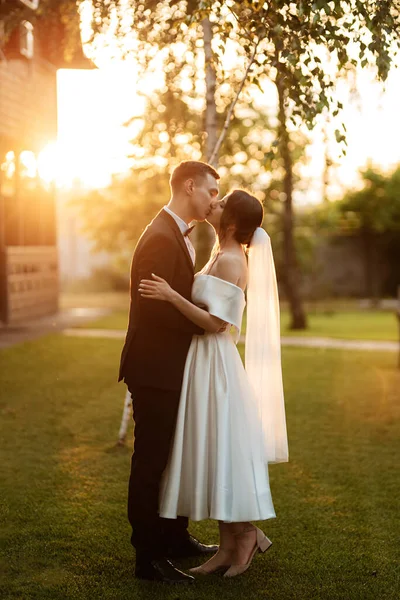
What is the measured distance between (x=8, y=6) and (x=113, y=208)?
1426cm

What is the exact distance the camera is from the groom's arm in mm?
4156

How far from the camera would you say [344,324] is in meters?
20.7

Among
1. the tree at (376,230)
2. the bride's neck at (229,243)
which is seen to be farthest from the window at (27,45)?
the tree at (376,230)

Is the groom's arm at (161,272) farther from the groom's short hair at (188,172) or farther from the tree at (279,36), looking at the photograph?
the tree at (279,36)

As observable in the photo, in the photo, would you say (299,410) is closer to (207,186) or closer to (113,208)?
(207,186)

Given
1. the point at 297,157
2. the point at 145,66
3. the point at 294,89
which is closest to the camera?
the point at 294,89

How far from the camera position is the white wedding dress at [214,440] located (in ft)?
14.0

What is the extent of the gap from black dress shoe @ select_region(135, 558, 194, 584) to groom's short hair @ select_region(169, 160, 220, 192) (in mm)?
1885

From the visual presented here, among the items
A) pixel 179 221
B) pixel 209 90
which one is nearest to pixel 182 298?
Result: pixel 179 221

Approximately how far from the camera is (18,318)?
15258mm

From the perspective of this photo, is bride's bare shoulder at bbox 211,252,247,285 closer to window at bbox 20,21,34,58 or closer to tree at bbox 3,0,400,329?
tree at bbox 3,0,400,329

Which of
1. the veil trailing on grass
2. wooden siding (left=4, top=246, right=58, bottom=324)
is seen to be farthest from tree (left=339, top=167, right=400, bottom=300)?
the veil trailing on grass

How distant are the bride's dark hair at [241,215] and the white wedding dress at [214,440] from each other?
264 millimetres

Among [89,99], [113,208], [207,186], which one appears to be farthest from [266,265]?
[113,208]
